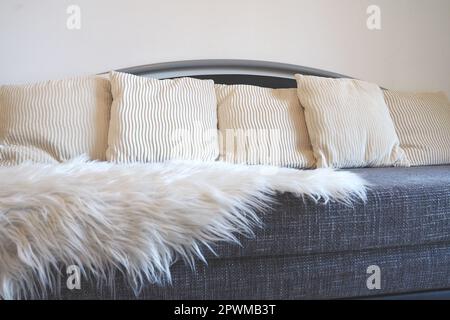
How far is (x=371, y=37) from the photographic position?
1.49m

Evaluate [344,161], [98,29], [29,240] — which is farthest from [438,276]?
[98,29]

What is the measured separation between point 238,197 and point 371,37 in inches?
49.8

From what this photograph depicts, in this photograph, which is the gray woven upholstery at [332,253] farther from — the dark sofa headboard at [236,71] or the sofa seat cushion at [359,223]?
the dark sofa headboard at [236,71]

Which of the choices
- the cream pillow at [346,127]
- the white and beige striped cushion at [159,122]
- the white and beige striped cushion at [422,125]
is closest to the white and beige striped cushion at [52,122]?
the white and beige striped cushion at [159,122]

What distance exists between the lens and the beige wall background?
4.09 feet

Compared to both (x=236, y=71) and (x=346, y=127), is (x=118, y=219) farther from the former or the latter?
(x=236, y=71)

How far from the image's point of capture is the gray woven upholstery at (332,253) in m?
0.63

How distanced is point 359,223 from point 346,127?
0.51 metres

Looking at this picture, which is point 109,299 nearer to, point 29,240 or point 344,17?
point 29,240

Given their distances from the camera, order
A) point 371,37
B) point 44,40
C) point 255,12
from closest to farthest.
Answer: point 44,40
point 255,12
point 371,37

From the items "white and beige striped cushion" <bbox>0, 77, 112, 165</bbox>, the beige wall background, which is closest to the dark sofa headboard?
the beige wall background

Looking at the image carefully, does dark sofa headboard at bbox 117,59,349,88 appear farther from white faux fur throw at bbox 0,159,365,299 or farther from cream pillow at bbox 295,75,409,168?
white faux fur throw at bbox 0,159,365,299

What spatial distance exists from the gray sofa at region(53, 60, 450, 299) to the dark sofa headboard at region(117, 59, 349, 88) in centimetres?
73
